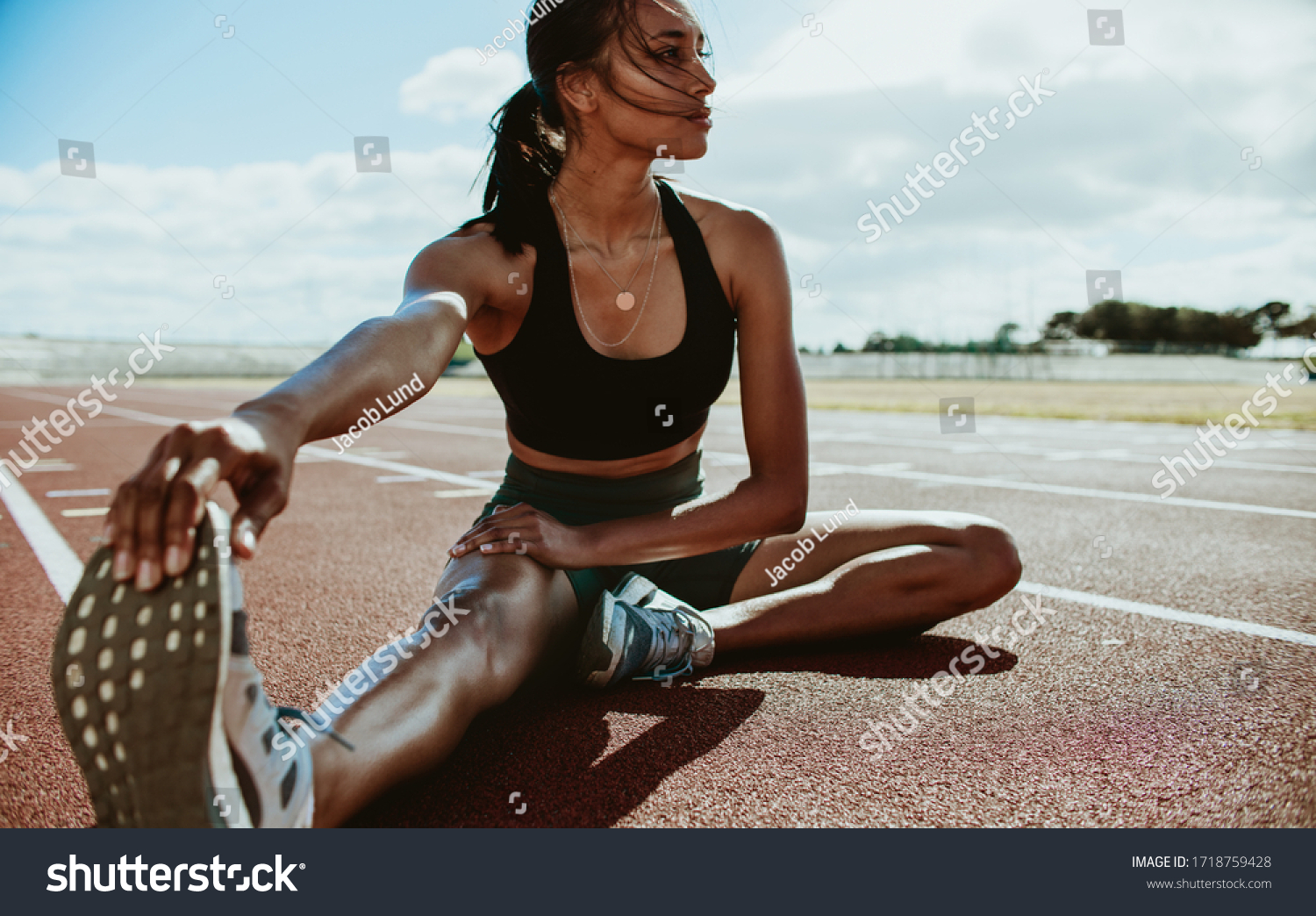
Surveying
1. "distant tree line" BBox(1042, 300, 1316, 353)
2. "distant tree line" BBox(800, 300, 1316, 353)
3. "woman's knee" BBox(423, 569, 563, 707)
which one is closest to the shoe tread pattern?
"woman's knee" BBox(423, 569, 563, 707)

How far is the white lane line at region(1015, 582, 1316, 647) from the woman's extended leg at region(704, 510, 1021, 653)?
2.65 feet

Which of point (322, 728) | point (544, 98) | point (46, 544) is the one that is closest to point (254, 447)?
point (322, 728)

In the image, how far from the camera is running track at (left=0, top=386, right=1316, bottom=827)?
1.82 metres

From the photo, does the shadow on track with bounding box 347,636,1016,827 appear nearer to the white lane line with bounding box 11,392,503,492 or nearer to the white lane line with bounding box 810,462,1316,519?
the white lane line with bounding box 810,462,1316,519

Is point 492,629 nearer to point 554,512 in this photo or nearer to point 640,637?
point 640,637

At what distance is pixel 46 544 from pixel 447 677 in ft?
13.0

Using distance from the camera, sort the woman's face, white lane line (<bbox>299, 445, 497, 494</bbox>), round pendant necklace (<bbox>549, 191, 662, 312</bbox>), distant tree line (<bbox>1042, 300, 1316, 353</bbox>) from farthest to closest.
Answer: distant tree line (<bbox>1042, 300, 1316, 353</bbox>)
white lane line (<bbox>299, 445, 497, 494</bbox>)
round pendant necklace (<bbox>549, 191, 662, 312</bbox>)
the woman's face

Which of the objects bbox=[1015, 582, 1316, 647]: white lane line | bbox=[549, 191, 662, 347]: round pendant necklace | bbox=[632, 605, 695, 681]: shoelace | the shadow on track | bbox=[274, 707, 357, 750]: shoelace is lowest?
bbox=[1015, 582, 1316, 647]: white lane line

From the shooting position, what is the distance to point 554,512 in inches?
102

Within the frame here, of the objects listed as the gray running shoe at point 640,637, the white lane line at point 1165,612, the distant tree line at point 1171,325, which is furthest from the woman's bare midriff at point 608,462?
the distant tree line at point 1171,325

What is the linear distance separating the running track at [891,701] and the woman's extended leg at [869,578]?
0.12m

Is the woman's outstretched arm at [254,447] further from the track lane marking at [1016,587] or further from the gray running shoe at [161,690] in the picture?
the track lane marking at [1016,587]

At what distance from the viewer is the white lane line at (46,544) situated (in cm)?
396
